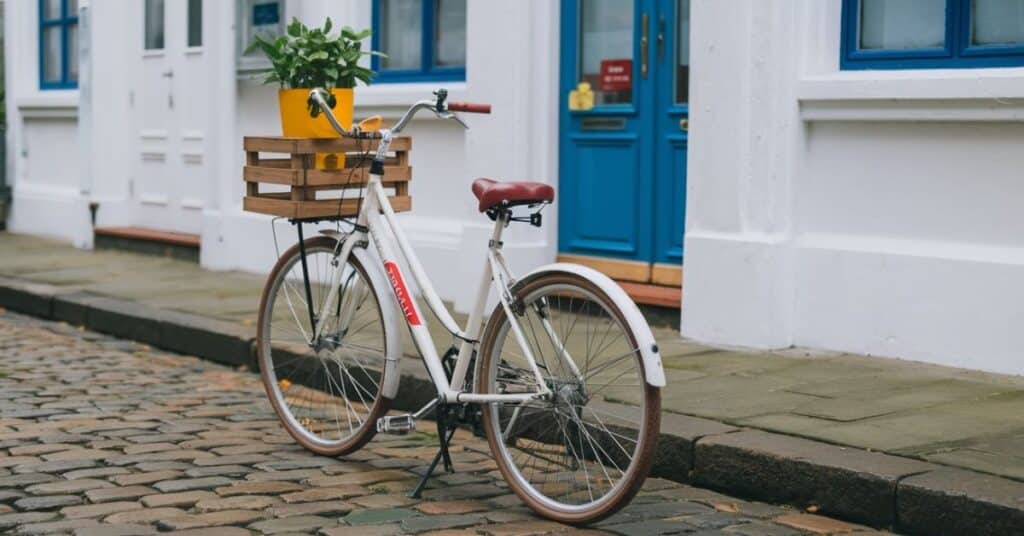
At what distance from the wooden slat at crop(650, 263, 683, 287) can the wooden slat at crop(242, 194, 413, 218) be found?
9.62 ft

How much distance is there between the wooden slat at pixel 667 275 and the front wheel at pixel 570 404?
3661 mm

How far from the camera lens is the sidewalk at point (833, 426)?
4.90 meters

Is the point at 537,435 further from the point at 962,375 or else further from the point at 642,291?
the point at 642,291

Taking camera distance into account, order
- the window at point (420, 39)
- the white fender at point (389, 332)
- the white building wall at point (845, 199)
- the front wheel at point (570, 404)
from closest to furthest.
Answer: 1. the front wheel at point (570, 404)
2. the white fender at point (389, 332)
3. the white building wall at point (845, 199)
4. the window at point (420, 39)

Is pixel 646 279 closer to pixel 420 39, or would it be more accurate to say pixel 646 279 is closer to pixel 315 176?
pixel 420 39

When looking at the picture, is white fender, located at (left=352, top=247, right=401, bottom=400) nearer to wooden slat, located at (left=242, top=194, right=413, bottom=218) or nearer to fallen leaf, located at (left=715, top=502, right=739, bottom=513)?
wooden slat, located at (left=242, top=194, right=413, bottom=218)

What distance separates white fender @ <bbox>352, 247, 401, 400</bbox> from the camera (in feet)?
18.6

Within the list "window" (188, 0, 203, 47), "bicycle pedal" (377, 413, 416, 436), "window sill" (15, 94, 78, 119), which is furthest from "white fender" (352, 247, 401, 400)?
"window sill" (15, 94, 78, 119)

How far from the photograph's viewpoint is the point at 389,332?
569cm

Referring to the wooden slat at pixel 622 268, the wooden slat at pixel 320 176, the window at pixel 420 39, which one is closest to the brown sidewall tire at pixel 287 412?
the wooden slat at pixel 320 176

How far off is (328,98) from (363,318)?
0.90 m

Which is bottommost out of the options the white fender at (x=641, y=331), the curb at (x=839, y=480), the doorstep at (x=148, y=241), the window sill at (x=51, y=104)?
the curb at (x=839, y=480)

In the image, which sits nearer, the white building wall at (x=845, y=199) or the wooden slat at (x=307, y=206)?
A: the wooden slat at (x=307, y=206)

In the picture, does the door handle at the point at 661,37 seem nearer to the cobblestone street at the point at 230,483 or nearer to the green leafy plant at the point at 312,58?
the green leafy plant at the point at 312,58
